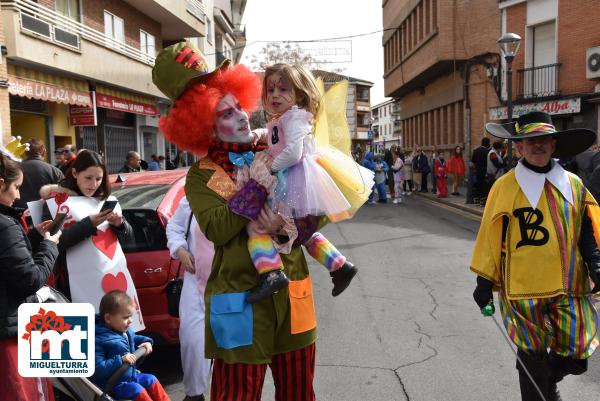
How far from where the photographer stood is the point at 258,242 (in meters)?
2.08

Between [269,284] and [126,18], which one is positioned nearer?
[269,284]

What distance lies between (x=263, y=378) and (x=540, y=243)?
164cm

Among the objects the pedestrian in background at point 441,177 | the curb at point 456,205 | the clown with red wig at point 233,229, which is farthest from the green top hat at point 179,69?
the pedestrian in background at point 441,177

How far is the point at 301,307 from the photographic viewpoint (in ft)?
7.29

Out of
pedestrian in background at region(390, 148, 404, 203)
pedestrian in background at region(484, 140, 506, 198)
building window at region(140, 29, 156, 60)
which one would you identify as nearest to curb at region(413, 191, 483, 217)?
pedestrian in background at region(484, 140, 506, 198)

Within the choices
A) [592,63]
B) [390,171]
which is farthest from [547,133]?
[592,63]

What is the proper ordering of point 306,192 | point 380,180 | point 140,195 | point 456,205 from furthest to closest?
point 380,180
point 456,205
point 140,195
point 306,192

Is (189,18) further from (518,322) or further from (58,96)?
(518,322)

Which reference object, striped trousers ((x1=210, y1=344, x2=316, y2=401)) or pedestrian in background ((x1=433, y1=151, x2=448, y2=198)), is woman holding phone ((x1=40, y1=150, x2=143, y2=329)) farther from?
pedestrian in background ((x1=433, y1=151, x2=448, y2=198))

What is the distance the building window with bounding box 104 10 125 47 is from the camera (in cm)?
1767

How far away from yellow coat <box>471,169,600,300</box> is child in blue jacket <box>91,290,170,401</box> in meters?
1.91

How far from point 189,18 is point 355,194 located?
23.2 m

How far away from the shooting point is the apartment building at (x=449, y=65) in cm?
2234

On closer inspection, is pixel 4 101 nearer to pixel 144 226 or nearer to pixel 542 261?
pixel 144 226
